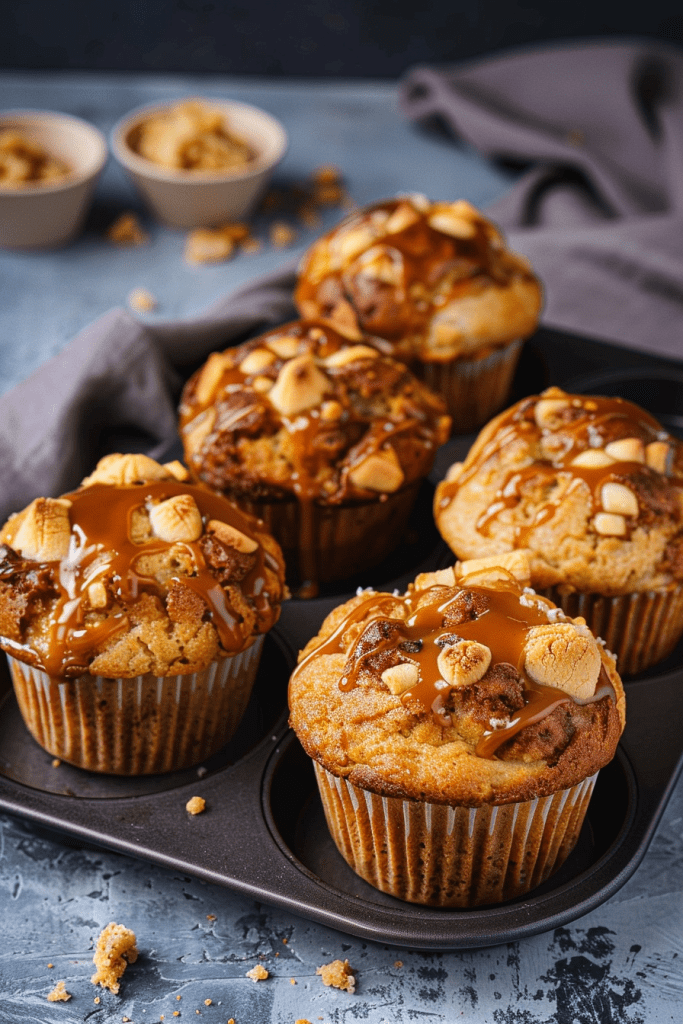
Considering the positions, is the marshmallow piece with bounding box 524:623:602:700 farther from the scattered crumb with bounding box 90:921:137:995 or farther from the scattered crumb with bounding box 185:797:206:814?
the scattered crumb with bounding box 90:921:137:995

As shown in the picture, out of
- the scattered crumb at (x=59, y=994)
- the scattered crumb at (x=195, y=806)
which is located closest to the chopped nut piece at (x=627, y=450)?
the scattered crumb at (x=195, y=806)

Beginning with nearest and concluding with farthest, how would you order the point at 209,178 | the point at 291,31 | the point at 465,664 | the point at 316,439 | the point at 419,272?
1. the point at 465,664
2. the point at 316,439
3. the point at 419,272
4. the point at 209,178
5. the point at 291,31

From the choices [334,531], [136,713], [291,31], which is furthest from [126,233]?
[136,713]

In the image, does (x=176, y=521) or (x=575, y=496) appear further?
(x=575, y=496)

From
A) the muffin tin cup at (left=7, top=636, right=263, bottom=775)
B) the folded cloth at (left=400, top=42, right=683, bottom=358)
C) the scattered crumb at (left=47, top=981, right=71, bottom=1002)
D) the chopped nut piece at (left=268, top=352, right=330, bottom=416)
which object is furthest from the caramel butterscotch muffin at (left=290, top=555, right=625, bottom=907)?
the folded cloth at (left=400, top=42, right=683, bottom=358)

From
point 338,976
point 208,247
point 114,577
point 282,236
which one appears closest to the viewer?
point 338,976

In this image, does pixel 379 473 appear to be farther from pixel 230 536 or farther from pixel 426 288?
pixel 426 288
